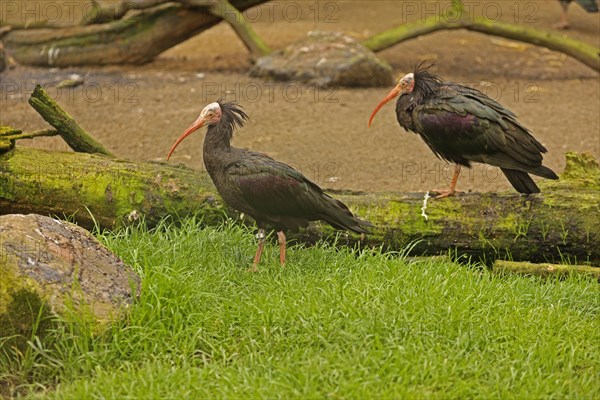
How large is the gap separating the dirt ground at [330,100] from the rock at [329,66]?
0.15 m

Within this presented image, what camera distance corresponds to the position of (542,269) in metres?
5.63

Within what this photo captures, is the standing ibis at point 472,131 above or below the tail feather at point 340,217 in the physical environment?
above

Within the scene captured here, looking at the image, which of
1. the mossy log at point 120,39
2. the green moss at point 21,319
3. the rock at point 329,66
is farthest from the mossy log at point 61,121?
the mossy log at point 120,39

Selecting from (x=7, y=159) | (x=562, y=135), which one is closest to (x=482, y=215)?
(x=7, y=159)

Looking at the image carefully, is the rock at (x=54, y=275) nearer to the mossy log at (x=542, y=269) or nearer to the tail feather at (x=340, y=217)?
the tail feather at (x=340, y=217)

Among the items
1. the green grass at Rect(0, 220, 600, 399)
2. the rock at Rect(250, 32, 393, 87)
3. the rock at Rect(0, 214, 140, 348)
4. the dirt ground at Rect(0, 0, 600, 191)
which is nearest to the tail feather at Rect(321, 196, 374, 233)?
the green grass at Rect(0, 220, 600, 399)

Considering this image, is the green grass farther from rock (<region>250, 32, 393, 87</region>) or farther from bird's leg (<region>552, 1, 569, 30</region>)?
bird's leg (<region>552, 1, 569, 30</region>)

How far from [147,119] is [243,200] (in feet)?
14.7

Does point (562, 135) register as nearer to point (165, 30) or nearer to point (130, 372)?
point (165, 30)

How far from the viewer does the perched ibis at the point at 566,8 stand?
1275cm

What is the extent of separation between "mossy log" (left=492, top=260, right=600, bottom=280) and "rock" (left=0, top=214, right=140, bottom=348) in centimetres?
223

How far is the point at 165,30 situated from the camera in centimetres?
1142

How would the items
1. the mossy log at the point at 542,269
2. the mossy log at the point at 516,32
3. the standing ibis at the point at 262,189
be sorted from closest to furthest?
the standing ibis at the point at 262,189 → the mossy log at the point at 542,269 → the mossy log at the point at 516,32

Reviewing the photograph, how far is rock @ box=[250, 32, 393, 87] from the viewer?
10664 mm
